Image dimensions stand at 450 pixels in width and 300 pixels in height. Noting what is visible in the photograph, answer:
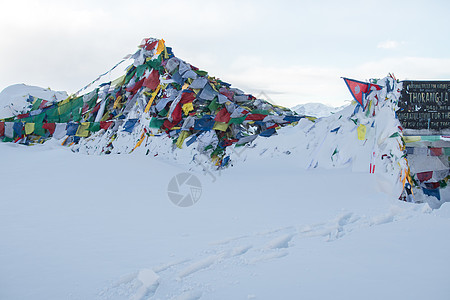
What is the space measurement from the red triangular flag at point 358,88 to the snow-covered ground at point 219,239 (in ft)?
4.20

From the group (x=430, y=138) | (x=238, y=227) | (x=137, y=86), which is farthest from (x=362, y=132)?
(x=137, y=86)

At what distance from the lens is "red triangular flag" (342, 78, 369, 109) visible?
19.2 feet

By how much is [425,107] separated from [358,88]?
3.75 ft

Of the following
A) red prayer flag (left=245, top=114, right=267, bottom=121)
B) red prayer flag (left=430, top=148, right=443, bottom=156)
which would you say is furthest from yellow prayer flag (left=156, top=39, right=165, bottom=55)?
red prayer flag (left=430, top=148, right=443, bottom=156)

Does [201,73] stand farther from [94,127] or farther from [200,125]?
[94,127]

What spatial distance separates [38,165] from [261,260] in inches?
192

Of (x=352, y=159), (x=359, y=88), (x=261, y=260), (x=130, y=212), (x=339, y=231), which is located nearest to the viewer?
(x=261, y=260)

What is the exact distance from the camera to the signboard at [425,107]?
5.85m

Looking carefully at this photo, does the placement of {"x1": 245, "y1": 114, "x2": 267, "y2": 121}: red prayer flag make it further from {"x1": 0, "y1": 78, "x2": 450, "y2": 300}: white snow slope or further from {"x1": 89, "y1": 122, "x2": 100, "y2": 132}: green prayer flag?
{"x1": 89, "y1": 122, "x2": 100, "y2": 132}: green prayer flag

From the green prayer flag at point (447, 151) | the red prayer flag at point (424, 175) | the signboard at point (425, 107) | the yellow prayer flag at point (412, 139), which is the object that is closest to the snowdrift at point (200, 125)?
the signboard at point (425, 107)

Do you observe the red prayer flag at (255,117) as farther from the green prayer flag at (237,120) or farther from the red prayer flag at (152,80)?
the red prayer flag at (152,80)

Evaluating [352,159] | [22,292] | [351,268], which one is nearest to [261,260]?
[351,268]

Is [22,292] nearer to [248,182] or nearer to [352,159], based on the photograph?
[248,182]

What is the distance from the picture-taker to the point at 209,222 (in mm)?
3848
